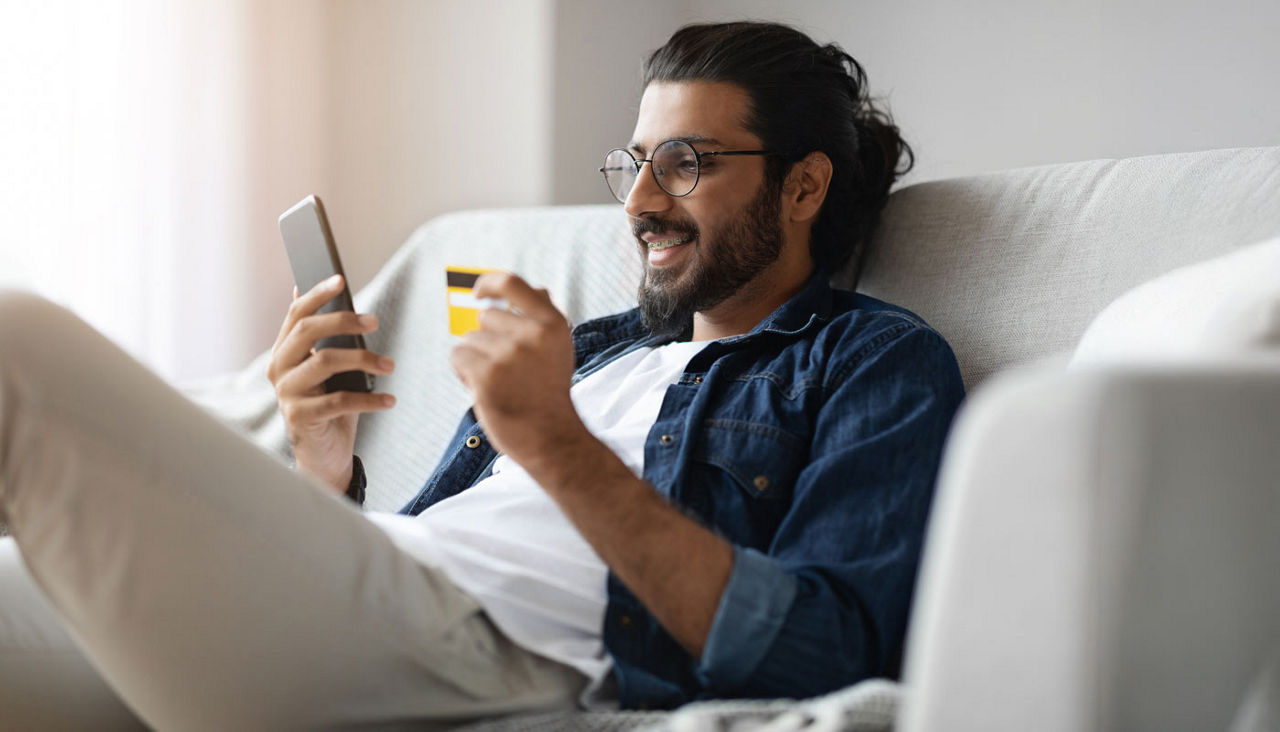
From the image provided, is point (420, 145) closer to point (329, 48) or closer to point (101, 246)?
point (329, 48)

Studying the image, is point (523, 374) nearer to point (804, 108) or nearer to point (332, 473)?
point (332, 473)

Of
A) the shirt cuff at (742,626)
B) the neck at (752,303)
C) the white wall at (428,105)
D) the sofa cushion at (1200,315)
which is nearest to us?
the sofa cushion at (1200,315)

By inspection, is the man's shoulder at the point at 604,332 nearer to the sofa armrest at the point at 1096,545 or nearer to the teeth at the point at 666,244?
the teeth at the point at 666,244

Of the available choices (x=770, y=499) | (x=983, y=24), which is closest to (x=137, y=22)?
(x=983, y=24)

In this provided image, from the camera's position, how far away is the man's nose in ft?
4.41

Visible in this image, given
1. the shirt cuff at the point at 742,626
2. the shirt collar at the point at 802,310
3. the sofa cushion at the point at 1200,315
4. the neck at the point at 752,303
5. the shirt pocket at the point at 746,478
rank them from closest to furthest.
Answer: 1. the sofa cushion at the point at 1200,315
2. the shirt cuff at the point at 742,626
3. the shirt pocket at the point at 746,478
4. the shirt collar at the point at 802,310
5. the neck at the point at 752,303

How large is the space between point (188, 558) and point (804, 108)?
94 cm

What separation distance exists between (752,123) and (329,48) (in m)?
1.63

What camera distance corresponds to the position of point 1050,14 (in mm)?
1941

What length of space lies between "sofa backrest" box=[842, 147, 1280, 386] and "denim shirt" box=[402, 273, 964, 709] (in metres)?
0.12

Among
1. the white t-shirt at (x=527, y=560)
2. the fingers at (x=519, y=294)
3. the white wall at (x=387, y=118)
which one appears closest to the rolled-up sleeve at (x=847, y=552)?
the white t-shirt at (x=527, y=560)

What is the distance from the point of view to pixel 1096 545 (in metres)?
0.53

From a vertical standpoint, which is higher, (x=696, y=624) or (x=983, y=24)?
(x=983, y=24)

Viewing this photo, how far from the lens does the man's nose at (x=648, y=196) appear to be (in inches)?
52.9
